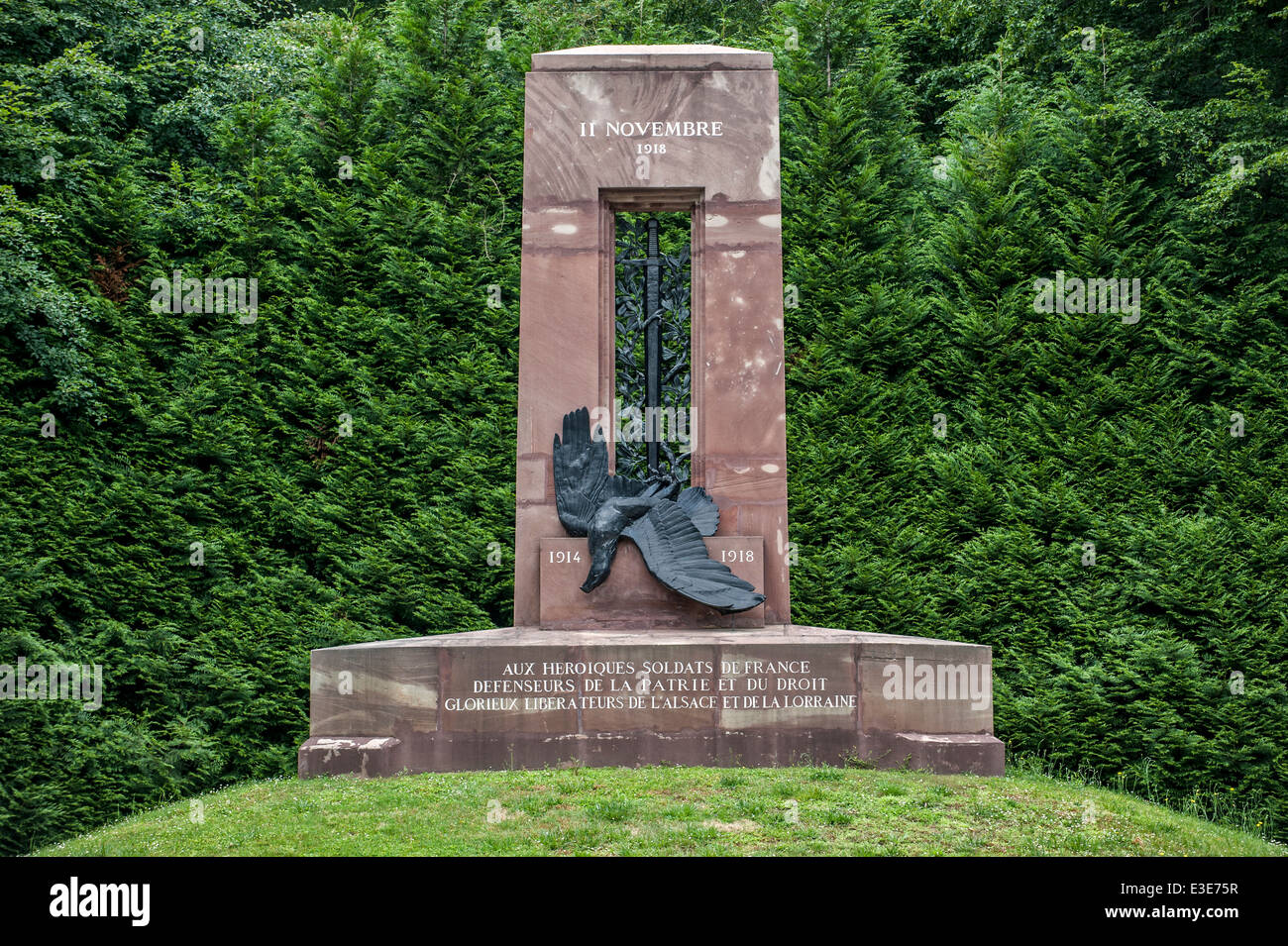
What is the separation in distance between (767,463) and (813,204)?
423 centimetres

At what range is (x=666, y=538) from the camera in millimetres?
8914

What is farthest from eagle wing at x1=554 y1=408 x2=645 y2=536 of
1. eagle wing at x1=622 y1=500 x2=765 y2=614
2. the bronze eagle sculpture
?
eagle wing at x1=622 y1=500 x2=765 y2=614

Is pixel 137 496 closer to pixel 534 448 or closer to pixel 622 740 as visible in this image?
pixel 534 448

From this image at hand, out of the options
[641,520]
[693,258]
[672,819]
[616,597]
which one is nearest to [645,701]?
[616,597]

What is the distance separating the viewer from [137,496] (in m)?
10.9

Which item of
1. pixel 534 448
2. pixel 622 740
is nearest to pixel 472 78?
pixel 534 448

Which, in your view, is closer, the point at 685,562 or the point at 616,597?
the point at 685,562

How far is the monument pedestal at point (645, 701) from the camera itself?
7.57 m

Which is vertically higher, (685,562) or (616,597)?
(685,562)

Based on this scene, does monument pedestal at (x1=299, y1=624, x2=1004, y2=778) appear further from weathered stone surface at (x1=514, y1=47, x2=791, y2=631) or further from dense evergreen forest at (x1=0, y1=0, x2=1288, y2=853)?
dense evergreen forest at (x1=0, y1=0, x2=1288, y2=853)

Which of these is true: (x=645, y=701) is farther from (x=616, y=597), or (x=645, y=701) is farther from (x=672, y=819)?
(x=672, y=819)

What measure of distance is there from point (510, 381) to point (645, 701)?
511 centimetres

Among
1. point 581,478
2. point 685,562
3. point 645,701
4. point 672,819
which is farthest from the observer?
point 581,478

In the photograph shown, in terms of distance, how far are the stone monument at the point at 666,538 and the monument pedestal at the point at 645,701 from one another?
0.01m
